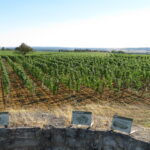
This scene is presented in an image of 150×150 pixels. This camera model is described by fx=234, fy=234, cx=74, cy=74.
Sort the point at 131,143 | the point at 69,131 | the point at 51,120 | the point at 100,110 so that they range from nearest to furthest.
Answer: the point at 131,143 → the point at 69,131 → the point at 51,120 → the point at 100,110

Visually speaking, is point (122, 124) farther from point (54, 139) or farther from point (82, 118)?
point (54, 139)

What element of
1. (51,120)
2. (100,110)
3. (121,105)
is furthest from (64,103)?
(51,120)

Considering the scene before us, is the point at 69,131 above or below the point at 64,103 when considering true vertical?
above

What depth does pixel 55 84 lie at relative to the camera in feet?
54.0

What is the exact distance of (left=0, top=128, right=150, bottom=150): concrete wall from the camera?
657 centimetres

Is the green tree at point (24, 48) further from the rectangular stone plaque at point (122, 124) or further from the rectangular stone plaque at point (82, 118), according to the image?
the rectangular stone plaque at point (122, 124)

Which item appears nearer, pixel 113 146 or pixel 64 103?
pixel 113 146

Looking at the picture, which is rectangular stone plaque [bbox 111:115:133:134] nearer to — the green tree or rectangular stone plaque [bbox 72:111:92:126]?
rectangular stone plaque [bbox 72:111:92:126]

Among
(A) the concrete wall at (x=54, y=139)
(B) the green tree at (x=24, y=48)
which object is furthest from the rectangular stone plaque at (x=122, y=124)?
(B) the green tree at (x=24, y=48)

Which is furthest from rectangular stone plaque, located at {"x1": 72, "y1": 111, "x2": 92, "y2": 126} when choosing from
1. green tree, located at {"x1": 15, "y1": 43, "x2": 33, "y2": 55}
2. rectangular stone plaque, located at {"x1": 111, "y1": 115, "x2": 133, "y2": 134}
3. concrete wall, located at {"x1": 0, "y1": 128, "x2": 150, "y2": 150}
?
green tree, located at {"x1": 15, "y1": 43, "x2": 33, "y2": 55}

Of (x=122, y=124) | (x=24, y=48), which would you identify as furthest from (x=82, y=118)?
(x=24, y=48)

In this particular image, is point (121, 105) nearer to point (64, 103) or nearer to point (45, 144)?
point (64, 103)

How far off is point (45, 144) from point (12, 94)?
1042 cm

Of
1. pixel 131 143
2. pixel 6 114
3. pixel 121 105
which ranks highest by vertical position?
pixel 6 114
